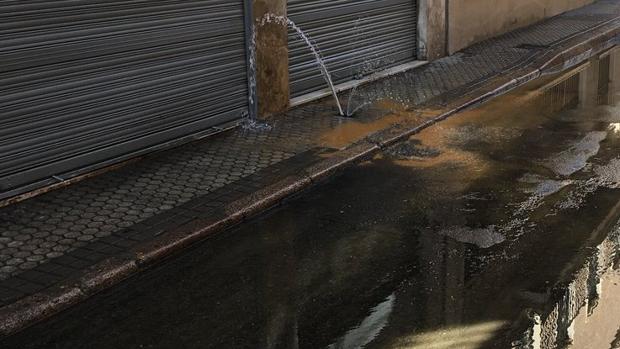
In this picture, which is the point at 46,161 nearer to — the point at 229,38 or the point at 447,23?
the point at 229,38

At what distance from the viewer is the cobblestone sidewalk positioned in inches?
211

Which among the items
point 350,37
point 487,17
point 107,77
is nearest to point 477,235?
point 107,77

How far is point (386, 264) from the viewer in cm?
527

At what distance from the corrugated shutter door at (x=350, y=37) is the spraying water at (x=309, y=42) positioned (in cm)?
7

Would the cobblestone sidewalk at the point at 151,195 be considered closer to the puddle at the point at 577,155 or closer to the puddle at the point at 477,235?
the puddle at the point at 477,235

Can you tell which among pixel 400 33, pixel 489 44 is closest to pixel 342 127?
pixel 400 33

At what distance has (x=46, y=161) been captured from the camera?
269 inches

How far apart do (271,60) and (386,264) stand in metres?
4.73

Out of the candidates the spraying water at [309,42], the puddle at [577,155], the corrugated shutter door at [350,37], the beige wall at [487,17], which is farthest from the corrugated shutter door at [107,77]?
the beige wall at [487,17]

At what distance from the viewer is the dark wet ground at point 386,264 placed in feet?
14.4

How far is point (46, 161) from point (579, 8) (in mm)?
17230

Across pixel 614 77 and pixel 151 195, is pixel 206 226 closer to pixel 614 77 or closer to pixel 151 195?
pixel 151 195

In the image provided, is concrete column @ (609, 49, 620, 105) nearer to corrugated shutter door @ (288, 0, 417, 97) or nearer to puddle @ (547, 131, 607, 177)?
puddle @ (547, 131, 607, 177)

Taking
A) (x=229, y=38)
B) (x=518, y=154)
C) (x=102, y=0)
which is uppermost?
(x=102, y=0)
